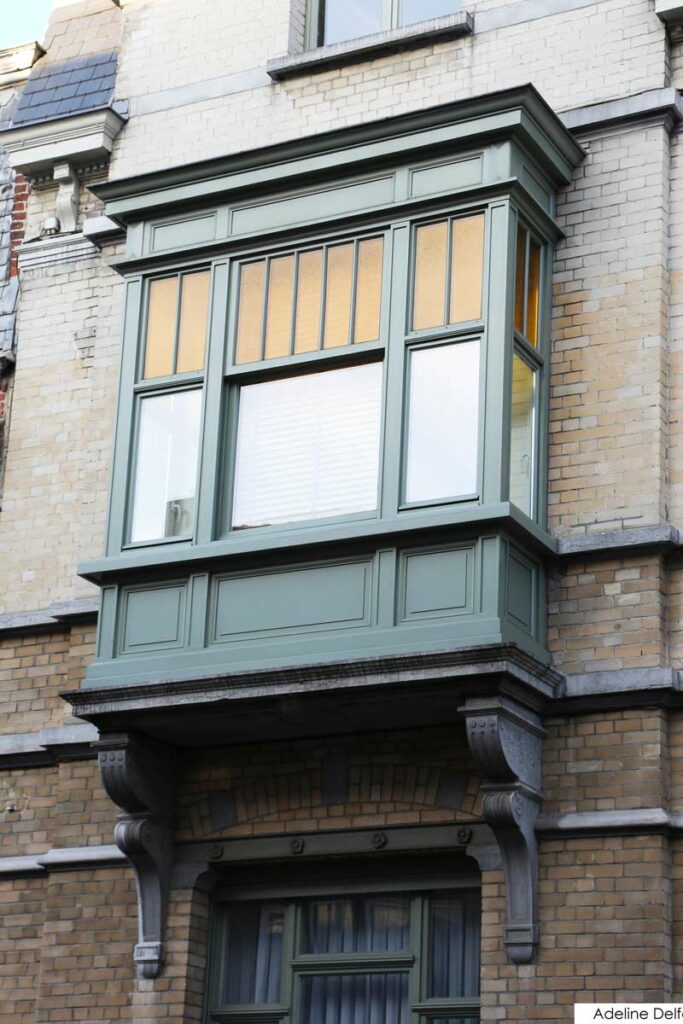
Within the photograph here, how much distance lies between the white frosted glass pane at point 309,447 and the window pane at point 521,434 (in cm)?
88

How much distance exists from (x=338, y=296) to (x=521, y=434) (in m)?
1.56

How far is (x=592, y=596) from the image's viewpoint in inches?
438

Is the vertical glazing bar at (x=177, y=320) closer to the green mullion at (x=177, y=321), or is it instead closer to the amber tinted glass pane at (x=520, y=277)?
the green mullion at (x=177, y=321)

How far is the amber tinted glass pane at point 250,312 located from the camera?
39.7ft

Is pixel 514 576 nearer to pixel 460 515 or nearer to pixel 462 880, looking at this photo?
pixel 460 515

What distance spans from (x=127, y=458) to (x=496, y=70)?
384 centimetres

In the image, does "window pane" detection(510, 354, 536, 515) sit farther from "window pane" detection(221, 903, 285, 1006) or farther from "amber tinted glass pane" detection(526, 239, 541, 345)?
"window pane" detection(221, 903, 285, 1006)

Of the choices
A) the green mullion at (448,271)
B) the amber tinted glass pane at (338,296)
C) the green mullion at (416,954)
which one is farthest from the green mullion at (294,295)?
the green mullion at (416,954)

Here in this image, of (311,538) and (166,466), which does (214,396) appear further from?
(311,538)

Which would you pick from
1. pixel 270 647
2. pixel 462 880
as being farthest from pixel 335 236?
pixel 462 880

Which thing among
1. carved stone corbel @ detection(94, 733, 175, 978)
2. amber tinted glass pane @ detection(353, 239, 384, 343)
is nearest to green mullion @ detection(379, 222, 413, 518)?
amber tinted glass pane @ detection(353, 239, 384, 343)

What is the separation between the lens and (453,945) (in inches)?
436

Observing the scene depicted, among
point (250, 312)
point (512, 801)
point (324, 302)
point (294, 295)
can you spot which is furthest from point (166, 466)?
point (512, 801)

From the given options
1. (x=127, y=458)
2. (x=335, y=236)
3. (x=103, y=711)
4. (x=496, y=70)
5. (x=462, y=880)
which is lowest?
(x=462, y=880)
